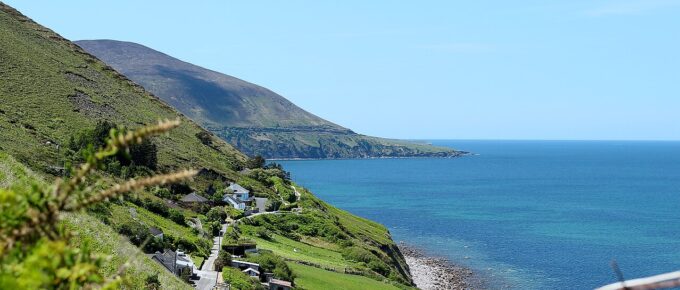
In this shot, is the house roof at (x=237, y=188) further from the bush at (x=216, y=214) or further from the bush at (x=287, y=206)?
the bush at (x=216, y=214)

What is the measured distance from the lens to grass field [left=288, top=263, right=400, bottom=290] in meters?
54.6

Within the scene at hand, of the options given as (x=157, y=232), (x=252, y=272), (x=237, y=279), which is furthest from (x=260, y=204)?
(x=237, y=279)

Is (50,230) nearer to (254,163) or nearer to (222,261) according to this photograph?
(222,261)

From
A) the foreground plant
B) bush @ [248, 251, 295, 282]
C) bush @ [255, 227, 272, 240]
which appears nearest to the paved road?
bush @ [248, 251, 295, 282]

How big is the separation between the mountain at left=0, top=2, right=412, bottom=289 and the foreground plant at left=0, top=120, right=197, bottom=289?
32.1 m

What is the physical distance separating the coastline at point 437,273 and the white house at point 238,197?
23.0 meters

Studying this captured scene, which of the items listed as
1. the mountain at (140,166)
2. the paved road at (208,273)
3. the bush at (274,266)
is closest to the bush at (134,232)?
the mountain at (140,166)

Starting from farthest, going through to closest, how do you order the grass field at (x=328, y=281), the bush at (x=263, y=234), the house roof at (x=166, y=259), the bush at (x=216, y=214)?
the bush at (x=216, y=214), the bush at (x=263, y=234), the grass field at (x=328, y=281), the house roof at (x=166, y=259)

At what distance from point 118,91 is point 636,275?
9230cm

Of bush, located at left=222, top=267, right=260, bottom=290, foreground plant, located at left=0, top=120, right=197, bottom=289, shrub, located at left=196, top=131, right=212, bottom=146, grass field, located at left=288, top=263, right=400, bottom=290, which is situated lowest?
grass field, located at left=288, top=263, right=400, bottom=290

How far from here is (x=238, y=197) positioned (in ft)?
298

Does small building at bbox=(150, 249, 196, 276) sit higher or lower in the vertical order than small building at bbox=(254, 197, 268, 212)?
higher

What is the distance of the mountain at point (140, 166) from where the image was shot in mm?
62750

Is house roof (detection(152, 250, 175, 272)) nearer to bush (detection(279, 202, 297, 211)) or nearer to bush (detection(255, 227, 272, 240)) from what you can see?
bush (detection(255, 227, 272, 240))
